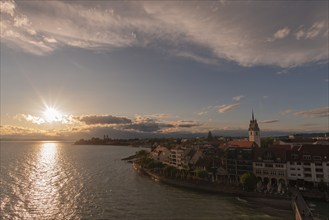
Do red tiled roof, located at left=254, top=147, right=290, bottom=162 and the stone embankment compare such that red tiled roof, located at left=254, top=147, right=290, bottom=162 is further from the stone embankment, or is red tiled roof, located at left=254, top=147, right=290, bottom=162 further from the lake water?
the lake water

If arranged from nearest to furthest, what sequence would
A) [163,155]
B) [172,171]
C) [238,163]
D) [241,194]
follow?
[241,194], [238,163], [172,171], [163,155]

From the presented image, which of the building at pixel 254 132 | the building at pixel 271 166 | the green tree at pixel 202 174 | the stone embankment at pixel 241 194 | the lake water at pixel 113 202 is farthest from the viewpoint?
the building at pixel 254 132

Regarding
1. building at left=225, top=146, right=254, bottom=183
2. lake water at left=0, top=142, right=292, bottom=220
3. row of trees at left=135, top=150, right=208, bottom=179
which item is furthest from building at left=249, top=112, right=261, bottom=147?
lake water at left=0, top=142, right=292, bottom=220

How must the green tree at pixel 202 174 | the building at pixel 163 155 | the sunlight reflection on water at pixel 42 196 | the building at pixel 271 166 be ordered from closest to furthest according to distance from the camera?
the sunlight reflection on water at pixel 42 196, the building at pixel 271 166, the green tree at pixel 202 174, the building at pixel 163 155

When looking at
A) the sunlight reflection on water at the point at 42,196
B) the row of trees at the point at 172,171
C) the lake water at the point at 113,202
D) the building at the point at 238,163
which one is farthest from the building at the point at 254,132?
the sunlight reflection on water at the point at 42,196

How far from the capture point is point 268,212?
6031cm

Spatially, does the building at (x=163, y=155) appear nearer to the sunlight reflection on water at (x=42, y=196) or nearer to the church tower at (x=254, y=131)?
the church tower at (x=254, y=131)

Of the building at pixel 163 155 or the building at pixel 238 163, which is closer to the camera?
the building at pixel 238 163

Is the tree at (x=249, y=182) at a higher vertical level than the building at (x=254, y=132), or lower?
lower

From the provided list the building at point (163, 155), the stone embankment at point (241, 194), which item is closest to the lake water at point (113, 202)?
the stone embankment at point (241, 194)

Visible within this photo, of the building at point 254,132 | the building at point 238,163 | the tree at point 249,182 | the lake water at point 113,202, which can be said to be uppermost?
the building at point 254,132

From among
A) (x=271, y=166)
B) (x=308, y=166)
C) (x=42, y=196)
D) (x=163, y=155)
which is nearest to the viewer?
(x=42, y=196)

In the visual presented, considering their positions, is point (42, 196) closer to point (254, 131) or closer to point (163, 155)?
point (163, 155)

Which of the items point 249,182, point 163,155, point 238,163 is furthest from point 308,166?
point 163,155
